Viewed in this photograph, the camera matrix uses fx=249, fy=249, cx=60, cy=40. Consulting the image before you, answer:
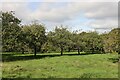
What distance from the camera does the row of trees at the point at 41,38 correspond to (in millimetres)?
44756

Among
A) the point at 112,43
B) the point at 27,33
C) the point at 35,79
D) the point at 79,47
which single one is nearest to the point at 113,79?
the point at 35,79

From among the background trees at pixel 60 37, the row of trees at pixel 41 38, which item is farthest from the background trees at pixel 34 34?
the background trees at pixel 60 37

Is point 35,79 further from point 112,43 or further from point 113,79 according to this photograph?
point 112,43

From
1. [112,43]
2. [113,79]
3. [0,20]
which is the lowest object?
[113,79]

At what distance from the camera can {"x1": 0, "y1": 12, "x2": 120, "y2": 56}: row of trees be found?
4476cm

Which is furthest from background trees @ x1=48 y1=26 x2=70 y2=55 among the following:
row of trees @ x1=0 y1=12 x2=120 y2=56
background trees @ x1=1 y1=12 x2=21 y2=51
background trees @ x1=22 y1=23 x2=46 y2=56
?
background trees @ x1=1 y1=12 x2=21 y2=51

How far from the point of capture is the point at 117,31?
4331cm

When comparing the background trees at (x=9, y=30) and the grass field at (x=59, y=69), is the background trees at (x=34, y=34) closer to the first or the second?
the background trees at (x=9, y=30)

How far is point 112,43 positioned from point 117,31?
2617 mm

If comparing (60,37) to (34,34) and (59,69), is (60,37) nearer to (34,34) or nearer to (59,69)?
(34,34)

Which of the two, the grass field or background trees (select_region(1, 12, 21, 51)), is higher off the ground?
background trees (select_region(1, 12, 21, 51))

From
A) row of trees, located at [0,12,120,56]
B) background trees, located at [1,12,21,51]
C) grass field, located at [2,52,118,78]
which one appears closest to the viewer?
grass field, located at [2,52,118,78]

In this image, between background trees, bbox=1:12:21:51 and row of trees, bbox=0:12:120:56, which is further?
background trees, bbox=1:12:21:51

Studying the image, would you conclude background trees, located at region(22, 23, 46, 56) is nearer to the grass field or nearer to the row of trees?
the row of trees
